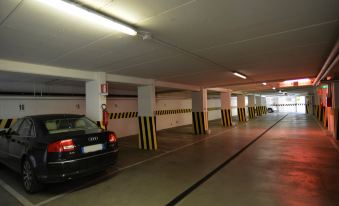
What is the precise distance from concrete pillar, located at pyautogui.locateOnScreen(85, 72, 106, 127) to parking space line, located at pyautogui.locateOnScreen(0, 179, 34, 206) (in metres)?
2.30

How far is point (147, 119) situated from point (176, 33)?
15.4ft

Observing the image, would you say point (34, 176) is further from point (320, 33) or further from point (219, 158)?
point (320, 33)

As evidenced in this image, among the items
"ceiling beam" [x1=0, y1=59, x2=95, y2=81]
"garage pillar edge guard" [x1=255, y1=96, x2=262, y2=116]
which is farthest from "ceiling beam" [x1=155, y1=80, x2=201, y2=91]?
"garage pillar edge guard" [x1=255, y1=96, x2=262, y2=116]

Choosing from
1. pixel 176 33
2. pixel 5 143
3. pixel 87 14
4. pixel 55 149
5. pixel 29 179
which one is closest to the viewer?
pixel 87 14

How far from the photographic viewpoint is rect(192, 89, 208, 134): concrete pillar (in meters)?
10.6

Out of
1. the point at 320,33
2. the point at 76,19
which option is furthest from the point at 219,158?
the point at 76,19

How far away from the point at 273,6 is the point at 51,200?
418 centimetres

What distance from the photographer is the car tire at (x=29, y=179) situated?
354cm

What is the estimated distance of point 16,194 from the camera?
11.9 ft

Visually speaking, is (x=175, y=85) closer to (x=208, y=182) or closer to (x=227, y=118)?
(x=208, y=182)

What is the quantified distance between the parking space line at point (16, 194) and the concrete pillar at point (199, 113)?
26.1ft

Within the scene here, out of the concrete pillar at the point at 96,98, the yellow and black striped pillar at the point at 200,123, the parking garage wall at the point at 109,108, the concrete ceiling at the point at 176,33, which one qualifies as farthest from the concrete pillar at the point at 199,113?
the concrete pillar at the point at 96,98

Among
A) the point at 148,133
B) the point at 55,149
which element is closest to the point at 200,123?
the point at 148,133

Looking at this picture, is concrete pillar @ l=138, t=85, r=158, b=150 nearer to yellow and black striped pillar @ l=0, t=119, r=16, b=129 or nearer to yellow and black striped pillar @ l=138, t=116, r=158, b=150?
yellow and black striped pillar @ l=138, t=116, r=158, b=150
